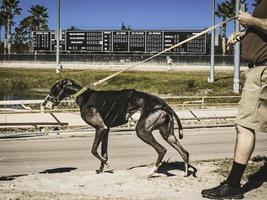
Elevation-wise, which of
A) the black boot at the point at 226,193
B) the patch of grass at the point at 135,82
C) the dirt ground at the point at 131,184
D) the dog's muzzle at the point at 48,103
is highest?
the dog's muzzle at the point at 48,103

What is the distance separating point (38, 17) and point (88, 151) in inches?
3490

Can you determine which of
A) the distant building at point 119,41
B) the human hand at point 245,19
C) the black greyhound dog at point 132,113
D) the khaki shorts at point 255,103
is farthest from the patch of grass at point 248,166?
the distant building at point 119,41

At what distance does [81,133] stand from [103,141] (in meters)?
10.4

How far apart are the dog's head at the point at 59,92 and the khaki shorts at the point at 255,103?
3.90 m

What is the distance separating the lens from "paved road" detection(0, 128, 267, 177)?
484 inches

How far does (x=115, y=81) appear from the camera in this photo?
4572 centimetres

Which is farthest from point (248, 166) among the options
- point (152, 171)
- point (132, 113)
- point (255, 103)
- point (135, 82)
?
point (135, 82)

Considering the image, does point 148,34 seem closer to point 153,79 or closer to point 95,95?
point 153,79

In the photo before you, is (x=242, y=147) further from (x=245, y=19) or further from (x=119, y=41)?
(x=119, y=41)

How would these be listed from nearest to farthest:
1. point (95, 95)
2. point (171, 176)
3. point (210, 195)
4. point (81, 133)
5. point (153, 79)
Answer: point (210, 195) → point (171, 176) → point (95, 95) → point (81, 133) → point (153, 79)

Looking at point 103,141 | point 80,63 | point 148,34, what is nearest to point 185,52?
point 148,34

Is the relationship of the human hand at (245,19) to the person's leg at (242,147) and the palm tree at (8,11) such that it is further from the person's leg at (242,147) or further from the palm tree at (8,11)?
the palm tree at (8,11)

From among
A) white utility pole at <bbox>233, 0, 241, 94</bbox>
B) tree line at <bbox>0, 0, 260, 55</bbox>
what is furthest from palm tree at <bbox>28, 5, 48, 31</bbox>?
white utility pole at <bbox>233, 0, 241, 94</bbox>

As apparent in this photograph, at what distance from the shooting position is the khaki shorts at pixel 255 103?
6008mm
